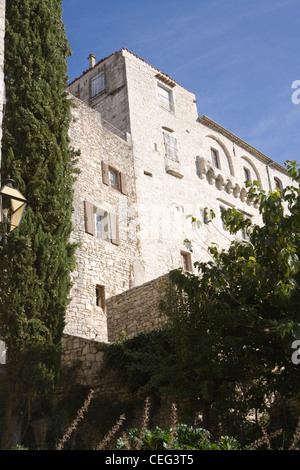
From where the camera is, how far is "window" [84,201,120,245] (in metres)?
18.2

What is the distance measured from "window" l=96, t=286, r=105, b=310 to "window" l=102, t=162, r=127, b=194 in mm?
4157

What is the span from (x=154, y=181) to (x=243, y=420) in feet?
45.8

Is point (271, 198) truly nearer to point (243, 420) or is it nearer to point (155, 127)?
point (243, 420)

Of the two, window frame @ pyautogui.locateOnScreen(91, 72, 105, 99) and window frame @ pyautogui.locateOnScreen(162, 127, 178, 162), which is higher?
window frame @ pyautogui.locateOnScreen(91, 72, 105, 99)

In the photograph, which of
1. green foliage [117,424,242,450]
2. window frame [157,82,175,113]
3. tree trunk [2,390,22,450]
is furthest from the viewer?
window frame [157,82,175,113]

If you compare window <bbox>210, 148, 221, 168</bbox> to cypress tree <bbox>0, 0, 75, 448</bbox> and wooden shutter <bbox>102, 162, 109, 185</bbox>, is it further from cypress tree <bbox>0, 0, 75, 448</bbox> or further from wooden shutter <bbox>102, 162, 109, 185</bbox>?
cypress tree <bbox>0, 0, 75, 448</bbox>

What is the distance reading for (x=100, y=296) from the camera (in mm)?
17672

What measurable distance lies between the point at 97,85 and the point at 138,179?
607 cm

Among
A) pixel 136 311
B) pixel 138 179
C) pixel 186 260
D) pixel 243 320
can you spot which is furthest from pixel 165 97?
pixel 243 320

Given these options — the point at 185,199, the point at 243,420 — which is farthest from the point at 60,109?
the point at 185,199

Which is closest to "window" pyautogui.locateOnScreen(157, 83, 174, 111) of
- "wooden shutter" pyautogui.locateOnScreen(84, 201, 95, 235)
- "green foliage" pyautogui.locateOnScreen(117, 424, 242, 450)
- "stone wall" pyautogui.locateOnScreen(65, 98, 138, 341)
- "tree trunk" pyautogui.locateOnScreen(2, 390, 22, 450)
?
"stone wall" pyautogui.locateOnScreen(65, 98, 138, 341)

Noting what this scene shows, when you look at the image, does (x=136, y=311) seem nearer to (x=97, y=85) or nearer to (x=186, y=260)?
(x=186, y=260)

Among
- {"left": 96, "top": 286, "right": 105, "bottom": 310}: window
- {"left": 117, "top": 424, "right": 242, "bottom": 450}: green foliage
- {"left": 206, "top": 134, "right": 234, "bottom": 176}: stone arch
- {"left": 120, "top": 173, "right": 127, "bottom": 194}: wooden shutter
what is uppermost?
{"left": 206, "top": 134, "right": 234, "bottom": 176}: stone arch

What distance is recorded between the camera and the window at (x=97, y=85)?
24.5 m
